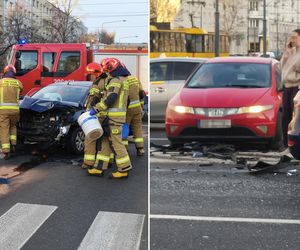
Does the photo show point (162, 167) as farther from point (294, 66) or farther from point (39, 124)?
point (39, 124)

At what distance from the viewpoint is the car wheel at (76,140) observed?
432 centimetres

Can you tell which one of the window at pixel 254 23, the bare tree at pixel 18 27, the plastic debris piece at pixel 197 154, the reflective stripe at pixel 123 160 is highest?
the bare tree at pixel 18 27

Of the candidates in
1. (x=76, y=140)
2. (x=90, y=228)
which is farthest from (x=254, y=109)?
(x=76, y=140)

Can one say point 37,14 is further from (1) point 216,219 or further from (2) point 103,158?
(2) point 103,158

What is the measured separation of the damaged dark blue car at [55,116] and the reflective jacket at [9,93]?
0.20 meters

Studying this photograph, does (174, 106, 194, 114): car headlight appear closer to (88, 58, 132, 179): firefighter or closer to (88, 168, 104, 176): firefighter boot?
(88, 58, 132, 179): firefighter

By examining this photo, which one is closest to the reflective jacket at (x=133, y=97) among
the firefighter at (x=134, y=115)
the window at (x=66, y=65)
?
the firefighter at (x=134, y=115)

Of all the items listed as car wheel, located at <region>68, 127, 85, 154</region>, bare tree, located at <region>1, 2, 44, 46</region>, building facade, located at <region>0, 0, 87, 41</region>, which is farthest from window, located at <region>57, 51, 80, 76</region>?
building facade, located at <region>0, 0, 87, 41</region>

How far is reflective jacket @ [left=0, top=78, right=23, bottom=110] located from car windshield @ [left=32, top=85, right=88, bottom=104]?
0.45 m

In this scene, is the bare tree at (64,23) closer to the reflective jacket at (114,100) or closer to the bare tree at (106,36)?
the bare tree at (106,36)

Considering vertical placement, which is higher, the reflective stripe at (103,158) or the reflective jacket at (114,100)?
the reflective jacket at (114,100)

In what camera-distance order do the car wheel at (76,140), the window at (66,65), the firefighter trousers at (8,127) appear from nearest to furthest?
the firefighter trousers at (8,127)
the car wheel at (76,140)
the window at (66,65)

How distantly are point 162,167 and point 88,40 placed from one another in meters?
0.58

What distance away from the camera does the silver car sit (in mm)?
1637
